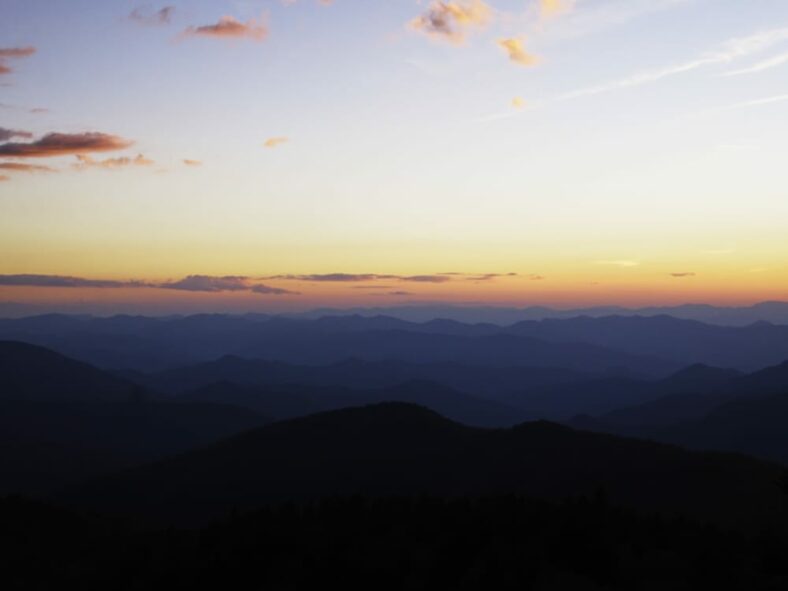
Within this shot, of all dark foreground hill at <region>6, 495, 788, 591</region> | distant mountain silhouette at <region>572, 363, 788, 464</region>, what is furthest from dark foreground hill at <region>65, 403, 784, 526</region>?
distant mountain silhouette at <region>572, 363, 788, 464</region>

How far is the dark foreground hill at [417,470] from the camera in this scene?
55.7 metres

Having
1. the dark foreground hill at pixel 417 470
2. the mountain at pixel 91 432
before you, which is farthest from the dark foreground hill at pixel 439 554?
the mountain at pixel 91 432

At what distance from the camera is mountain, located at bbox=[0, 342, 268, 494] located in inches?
4523

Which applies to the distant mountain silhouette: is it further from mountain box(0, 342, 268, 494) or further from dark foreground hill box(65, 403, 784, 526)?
mountain box(0, 342, 268, 494)

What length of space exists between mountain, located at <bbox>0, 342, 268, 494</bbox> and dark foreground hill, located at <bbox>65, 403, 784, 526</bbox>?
31.6 m

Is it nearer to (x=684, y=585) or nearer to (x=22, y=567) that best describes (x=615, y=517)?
(x=684, y=585)

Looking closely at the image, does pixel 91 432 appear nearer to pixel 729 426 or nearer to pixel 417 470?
pixel 417 470

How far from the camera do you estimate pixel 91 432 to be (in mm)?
155750

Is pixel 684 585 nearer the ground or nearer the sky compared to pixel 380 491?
nearer the sky

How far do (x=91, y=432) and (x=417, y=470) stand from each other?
107008 mm

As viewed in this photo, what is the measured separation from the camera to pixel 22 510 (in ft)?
146

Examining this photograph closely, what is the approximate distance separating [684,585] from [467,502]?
38.2 ft

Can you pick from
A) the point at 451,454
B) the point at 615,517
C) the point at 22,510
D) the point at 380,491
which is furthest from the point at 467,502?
the point at 451,454

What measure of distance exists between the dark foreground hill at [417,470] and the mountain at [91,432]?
31609 millimetres
